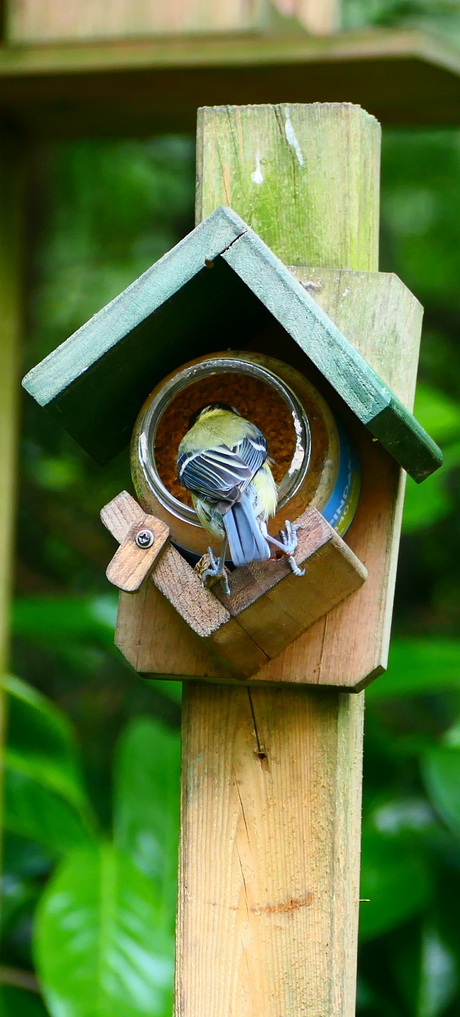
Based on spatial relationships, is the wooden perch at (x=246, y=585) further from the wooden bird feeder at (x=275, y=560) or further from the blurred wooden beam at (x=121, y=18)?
the blurred wooden beam at (x=121, y=18)

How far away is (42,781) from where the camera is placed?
2.94 metres

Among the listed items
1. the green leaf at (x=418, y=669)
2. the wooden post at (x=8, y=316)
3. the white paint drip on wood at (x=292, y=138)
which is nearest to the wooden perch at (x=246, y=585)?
the white paint drip on wood at (x=292, y=138)

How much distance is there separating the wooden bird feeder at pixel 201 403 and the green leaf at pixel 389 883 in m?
1.35

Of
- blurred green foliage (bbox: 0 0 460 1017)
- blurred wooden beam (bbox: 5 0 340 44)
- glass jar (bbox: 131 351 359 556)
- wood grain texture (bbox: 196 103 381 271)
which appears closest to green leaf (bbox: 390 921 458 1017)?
blurred green foliage (bbox: 0 0 460 1017)

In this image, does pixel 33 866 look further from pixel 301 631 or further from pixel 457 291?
pixel 457 291

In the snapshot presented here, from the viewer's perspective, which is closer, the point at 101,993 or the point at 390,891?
the point at 101,993

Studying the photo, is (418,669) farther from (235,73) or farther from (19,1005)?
(235,73)

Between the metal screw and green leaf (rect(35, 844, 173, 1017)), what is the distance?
3.92 feet

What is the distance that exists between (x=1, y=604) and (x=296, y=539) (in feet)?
4.04

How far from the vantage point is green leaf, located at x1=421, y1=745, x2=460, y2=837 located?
2.70 metres

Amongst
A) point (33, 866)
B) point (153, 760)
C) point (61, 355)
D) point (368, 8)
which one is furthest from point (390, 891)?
point (368, 8)

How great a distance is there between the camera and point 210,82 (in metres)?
2.25

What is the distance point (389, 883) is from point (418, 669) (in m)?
0.59

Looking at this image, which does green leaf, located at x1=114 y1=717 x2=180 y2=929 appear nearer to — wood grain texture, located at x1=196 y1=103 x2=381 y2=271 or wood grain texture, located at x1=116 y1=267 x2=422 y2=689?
wood grain texture, located at x1=116 y1=267 x2=422 y2=689
